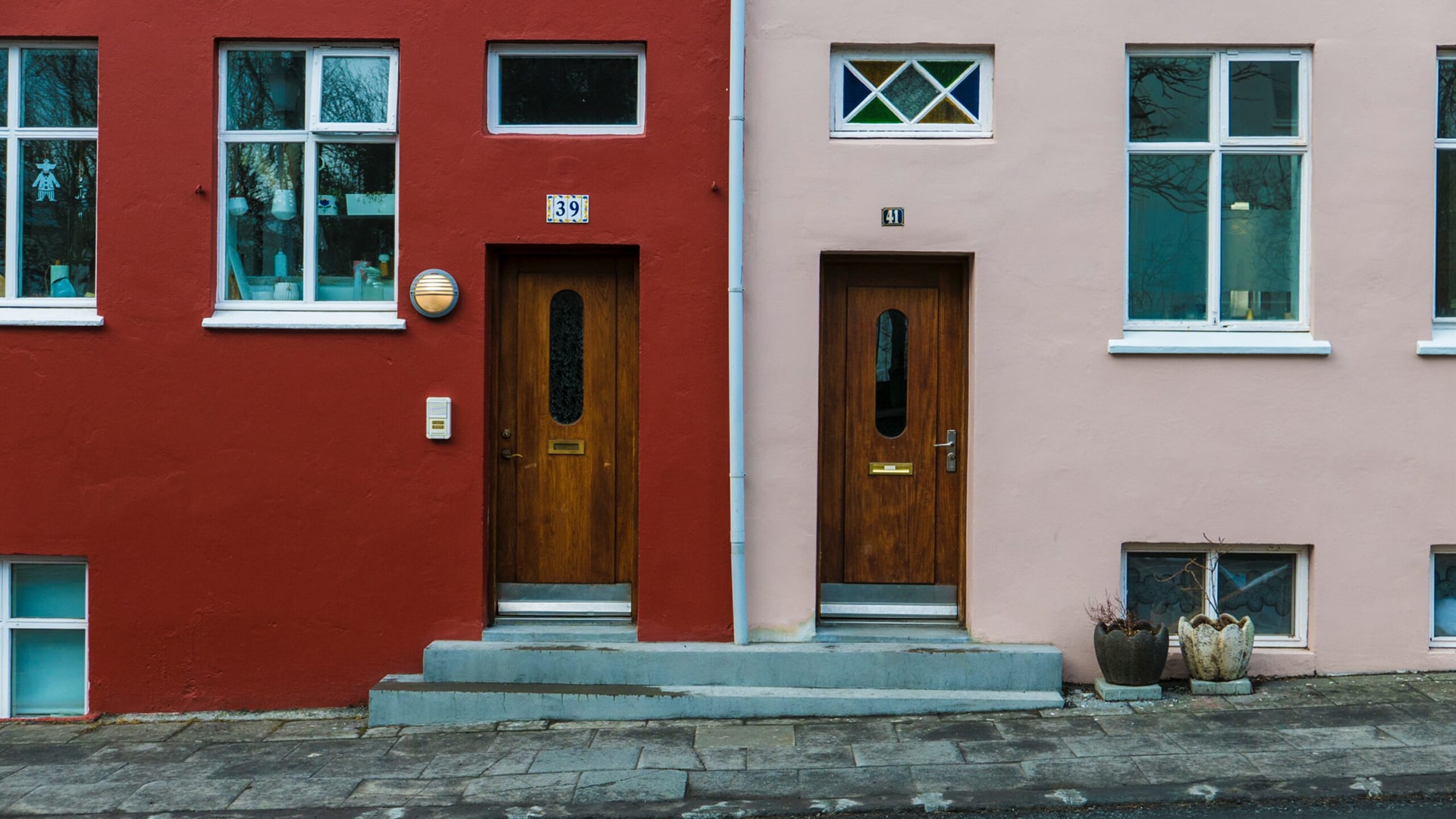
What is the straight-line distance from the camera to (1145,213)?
737 centimetres

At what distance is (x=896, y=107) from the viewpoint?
7.36m

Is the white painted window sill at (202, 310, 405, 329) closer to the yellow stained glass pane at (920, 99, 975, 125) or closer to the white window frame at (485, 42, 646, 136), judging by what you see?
the white window frame at (485, 42, 646, 136)

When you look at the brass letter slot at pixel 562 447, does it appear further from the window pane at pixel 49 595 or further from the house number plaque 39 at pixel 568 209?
the window pane at pixel 49 595

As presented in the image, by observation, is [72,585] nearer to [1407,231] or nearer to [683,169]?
[683,169]

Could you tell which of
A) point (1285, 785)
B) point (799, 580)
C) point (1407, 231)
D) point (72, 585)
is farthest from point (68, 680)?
point (1407, 231)

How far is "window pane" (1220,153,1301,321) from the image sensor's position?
7.38m

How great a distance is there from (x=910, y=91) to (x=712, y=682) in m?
3.67

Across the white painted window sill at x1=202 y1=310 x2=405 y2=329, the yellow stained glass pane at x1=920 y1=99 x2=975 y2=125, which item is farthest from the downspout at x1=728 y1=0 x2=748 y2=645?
the white painted window sill at x1=202 y1=310 x2=405 y2=329

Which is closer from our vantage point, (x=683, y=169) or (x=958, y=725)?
(x=958, y=725)

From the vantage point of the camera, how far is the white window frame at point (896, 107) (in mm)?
7305

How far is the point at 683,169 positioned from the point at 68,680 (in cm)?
486

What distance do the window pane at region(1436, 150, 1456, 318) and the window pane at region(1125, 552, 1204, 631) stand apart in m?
2.10

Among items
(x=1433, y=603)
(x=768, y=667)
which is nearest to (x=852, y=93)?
(x=768, y=667)

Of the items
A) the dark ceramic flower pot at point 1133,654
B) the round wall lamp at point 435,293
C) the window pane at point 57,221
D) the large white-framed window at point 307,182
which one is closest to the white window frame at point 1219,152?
the dark ceramic flower pot at point 1133,654
